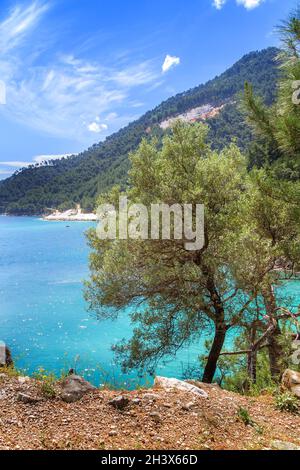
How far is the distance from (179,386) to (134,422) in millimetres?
1468

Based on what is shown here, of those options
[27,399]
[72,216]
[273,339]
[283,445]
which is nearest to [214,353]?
[273,339]

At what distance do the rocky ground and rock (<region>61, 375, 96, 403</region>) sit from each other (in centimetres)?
7

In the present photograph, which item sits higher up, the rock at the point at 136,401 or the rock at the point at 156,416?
the rock at the point at 136,401

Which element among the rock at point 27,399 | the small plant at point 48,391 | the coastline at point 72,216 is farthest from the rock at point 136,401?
the coastline at point 72,216

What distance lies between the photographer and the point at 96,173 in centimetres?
18325

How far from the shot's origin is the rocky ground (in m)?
4.13

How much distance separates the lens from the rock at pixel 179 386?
5703 mm

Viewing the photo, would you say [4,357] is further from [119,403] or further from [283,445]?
[283,445]

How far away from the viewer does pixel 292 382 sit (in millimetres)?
6230

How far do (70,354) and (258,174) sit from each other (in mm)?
14670

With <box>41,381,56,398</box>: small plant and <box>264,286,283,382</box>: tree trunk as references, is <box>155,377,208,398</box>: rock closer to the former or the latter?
<box>41,381,56,398</box>: small plant

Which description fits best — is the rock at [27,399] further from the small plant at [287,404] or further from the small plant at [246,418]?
the small plant at [287,404]

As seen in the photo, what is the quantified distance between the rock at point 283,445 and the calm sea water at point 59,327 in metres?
3.78
